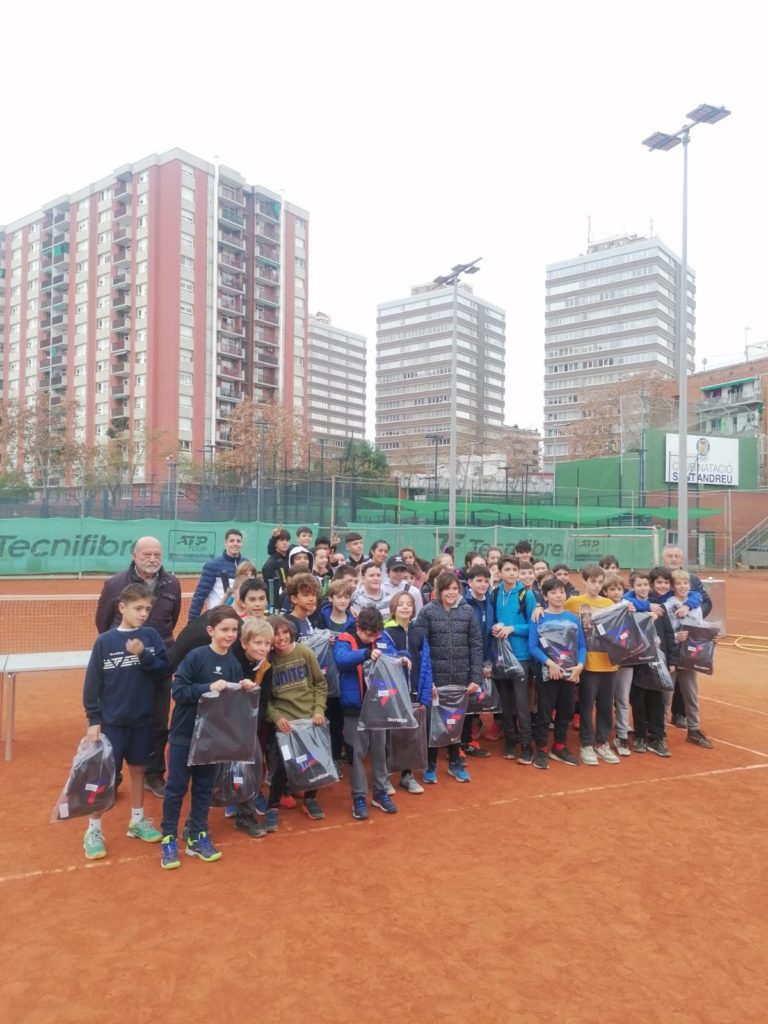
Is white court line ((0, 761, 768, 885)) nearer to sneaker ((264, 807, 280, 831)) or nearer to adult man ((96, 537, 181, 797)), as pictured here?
sneaker ((264, 807, 280, 831))

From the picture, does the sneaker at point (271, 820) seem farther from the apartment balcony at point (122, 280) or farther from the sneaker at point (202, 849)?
the apartment balcony at point (122, 280)

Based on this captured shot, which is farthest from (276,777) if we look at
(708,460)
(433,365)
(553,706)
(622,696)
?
(433,365)

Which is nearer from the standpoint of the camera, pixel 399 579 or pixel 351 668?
pixel 351 668

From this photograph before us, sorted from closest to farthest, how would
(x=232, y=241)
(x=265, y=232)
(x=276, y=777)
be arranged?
(x=276, y=777)
(x=232, y=241)
(x=265, y=232)

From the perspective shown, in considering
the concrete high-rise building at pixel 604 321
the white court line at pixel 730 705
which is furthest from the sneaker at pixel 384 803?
the concrete high-rise building at pixel 604 321

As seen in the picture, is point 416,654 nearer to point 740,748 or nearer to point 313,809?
point 313,809

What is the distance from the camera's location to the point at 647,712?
670 cm

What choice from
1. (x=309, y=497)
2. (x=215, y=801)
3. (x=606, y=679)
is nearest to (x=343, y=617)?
(x=215, y=801)

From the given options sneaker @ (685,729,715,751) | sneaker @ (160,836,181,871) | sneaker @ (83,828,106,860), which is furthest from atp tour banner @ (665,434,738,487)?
sneaker @ (83,828,106,860)

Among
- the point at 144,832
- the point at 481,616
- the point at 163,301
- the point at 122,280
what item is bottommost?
the point at 144,832

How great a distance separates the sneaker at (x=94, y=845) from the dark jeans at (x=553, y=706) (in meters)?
3.61

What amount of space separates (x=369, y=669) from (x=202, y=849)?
62.6 inches

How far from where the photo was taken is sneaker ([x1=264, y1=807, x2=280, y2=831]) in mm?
4742

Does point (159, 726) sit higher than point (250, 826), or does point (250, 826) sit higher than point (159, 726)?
point (159, 726)
